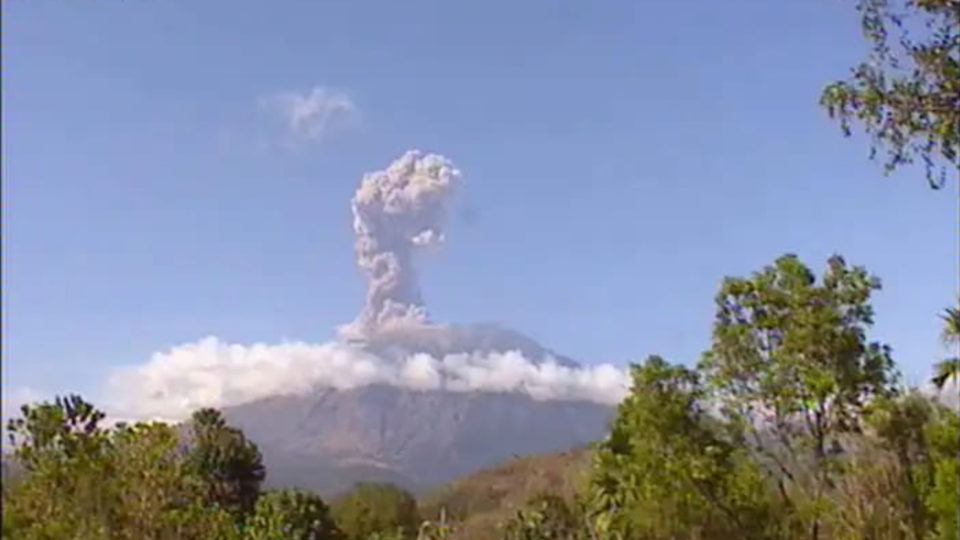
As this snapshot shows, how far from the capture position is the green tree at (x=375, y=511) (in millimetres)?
39344

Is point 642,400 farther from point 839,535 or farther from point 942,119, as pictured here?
point 942,119

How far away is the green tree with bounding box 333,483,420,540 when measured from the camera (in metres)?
39.3

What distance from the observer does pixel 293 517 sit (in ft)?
106

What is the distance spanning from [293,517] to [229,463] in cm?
285

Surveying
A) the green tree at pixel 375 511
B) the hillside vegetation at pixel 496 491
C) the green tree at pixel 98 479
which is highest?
the hillside vegetation at pixel 496 491

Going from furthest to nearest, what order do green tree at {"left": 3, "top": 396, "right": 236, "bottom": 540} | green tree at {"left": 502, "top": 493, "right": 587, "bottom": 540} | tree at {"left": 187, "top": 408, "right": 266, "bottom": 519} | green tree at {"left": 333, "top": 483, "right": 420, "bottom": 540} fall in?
green tree at {"left": 333, "top": 483, "right": 420, "bottom": 540}, tree at {"left": 187, "top": 408, "right": 266, "bottom": 519}, green tree at {"left": 502, "top": 493, "right": 587, "bottom": 540}, green tree at {"left": 3, "top": 396, "right": 236, "bottom": 540}

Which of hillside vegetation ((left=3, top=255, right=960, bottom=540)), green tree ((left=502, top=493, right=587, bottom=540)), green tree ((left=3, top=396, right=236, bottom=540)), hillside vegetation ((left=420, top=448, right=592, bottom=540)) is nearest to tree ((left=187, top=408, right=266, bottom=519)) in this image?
green tree ((left=502, top=493, right=587, bottom=540))

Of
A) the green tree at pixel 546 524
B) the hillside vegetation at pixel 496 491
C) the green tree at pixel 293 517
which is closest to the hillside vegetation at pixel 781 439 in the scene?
the green tree at pixel 293 517

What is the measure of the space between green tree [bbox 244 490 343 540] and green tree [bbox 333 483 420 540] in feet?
9.04

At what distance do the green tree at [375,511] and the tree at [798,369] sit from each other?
59.9 feet

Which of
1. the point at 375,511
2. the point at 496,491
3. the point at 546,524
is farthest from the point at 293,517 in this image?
the point at 496,491

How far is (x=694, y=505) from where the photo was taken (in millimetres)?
22172

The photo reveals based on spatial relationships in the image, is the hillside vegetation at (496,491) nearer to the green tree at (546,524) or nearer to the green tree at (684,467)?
the green tree at (546,524)

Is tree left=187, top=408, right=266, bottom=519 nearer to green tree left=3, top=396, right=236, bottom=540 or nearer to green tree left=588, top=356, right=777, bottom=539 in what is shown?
green tree left=588, top=356, right=777, bottom=539
